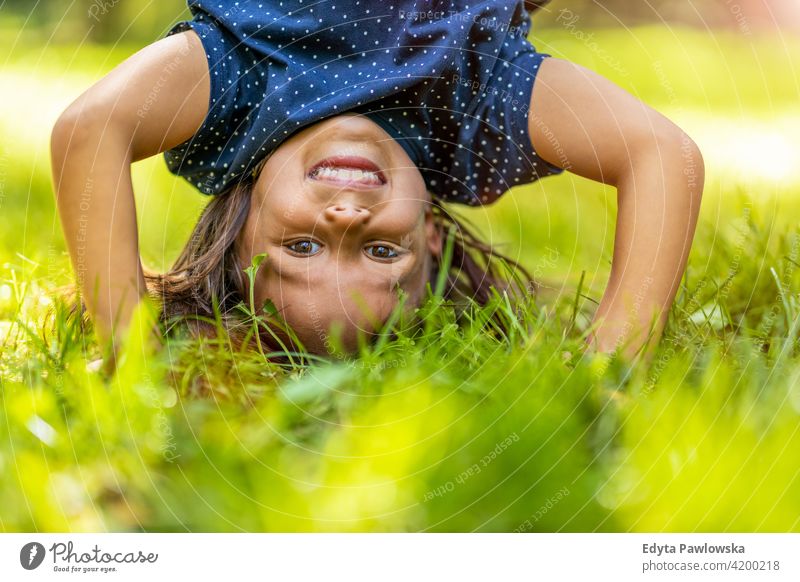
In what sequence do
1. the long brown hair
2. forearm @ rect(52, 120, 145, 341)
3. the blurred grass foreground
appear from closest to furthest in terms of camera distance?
the blurred grass foreground < forearm @ rect(52, 120, 145, 341) < the long brown hair

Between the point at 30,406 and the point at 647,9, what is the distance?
852 mm

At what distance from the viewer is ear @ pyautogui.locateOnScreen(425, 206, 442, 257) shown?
96cm

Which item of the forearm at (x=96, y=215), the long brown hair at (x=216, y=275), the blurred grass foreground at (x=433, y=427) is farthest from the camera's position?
the long brown hair at (x=216, y=275)

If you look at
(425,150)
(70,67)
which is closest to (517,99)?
(425,150)

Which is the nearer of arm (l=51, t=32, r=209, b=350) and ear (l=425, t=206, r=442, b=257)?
arm (l=51, t=32, r=209, b=350)

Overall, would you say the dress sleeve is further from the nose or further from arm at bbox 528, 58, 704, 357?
arm at bbox 528, 58, 704, 357

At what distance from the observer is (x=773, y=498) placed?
62cm

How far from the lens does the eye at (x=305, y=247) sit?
2.85 feet
